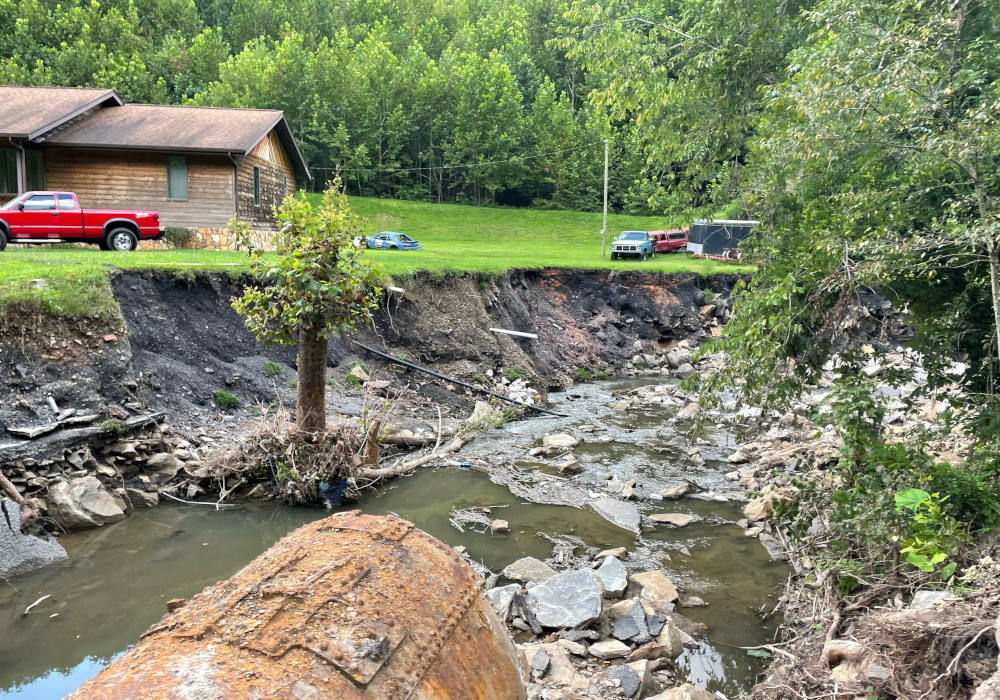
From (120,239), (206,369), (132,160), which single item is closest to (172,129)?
(132,160)

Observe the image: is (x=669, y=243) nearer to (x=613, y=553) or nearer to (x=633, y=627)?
(x=613, y=553)

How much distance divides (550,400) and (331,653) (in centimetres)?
1413

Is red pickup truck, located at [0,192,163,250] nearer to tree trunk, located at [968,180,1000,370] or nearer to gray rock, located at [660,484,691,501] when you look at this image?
gray rock, located at [660,484,691,501]

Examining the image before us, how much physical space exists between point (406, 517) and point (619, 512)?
285cm

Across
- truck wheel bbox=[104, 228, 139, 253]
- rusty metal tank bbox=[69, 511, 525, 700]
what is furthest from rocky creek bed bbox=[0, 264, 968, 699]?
truck wheel bbox=[104, 228, 139, 253]

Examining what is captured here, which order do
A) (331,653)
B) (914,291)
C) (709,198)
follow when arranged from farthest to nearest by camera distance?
(709,198) < (914,291) < (331,653)

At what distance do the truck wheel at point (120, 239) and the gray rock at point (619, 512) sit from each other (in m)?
14.2

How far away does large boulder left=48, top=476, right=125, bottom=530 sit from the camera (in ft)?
26.5

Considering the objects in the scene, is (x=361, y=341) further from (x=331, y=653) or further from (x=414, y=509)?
A: (x=331, y=653)

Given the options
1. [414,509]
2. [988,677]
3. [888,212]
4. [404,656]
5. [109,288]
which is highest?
[888,212]

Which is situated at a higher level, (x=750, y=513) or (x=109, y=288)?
(x=109, y=288)

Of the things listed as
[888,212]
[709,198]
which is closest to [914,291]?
[888,212]

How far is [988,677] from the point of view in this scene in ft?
12.6

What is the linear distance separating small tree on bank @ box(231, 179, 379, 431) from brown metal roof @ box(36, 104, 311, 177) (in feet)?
53.8
